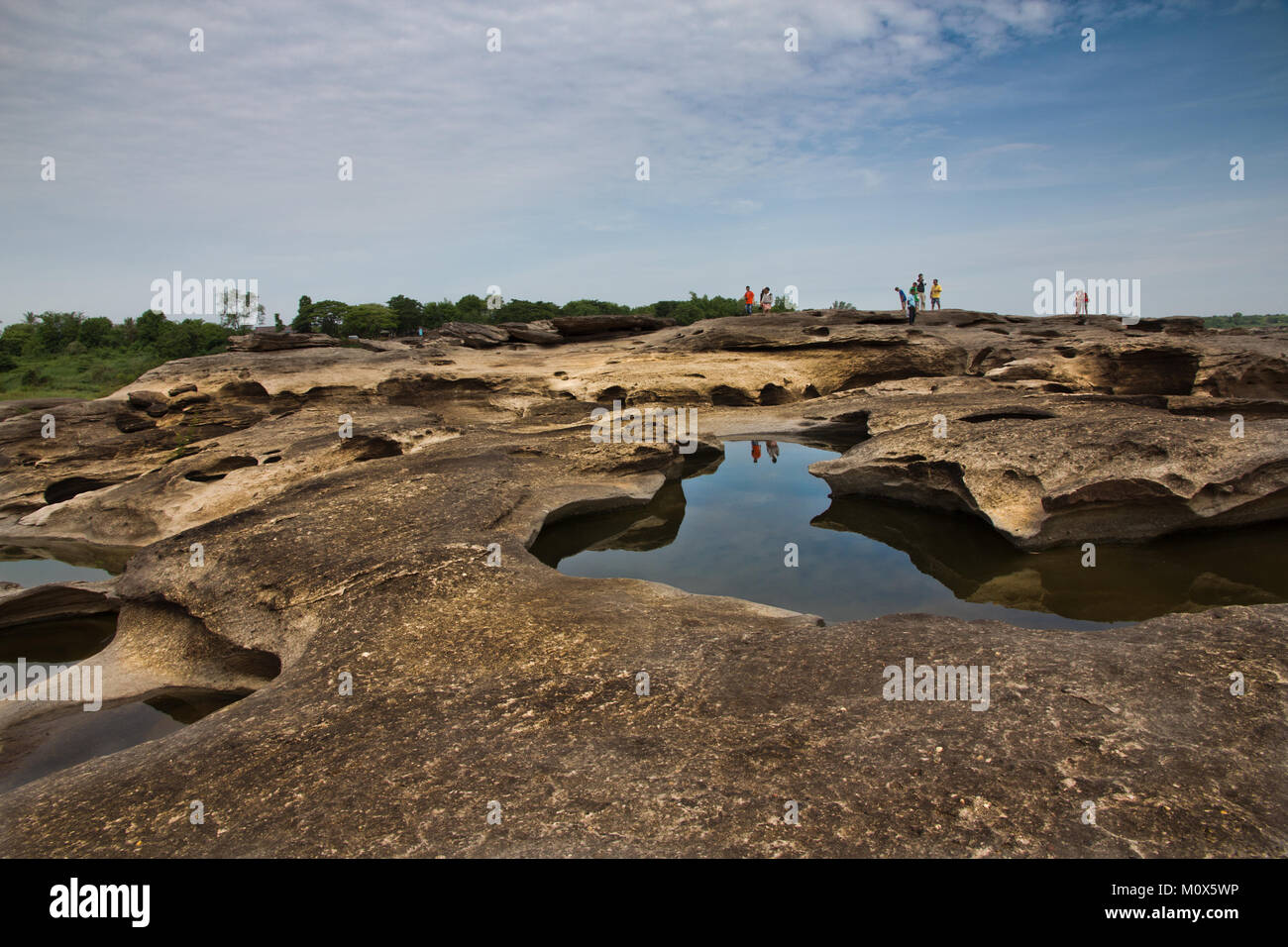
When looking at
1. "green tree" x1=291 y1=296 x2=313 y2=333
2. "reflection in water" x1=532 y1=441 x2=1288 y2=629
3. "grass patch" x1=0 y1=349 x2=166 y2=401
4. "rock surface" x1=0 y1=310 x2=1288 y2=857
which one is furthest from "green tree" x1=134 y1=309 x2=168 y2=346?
"reflection in water" x1=532 y1=441 x2=1288 y2=629

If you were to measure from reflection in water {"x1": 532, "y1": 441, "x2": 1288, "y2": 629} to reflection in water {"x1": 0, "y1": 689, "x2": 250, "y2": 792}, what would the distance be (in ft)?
16.1

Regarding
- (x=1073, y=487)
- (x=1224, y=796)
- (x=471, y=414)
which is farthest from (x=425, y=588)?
(x=471, y=414)

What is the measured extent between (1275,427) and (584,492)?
9.95 meters

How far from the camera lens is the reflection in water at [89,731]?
21.7ft

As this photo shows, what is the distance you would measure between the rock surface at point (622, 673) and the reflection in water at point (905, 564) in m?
0.30

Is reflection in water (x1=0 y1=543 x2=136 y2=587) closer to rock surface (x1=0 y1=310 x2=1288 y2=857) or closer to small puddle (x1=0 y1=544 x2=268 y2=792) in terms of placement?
rock surface (x1=0 y1=310 x2=1288 y2=857)

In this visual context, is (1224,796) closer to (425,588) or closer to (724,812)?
(724,812)

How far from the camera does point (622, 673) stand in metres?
5.61

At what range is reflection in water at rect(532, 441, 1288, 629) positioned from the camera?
9.08 m

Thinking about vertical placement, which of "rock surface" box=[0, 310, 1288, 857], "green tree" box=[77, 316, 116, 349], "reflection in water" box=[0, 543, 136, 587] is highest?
"green tree" box=[77, 316, 116, 349]

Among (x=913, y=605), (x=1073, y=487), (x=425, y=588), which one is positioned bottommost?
(x=913, y=605)

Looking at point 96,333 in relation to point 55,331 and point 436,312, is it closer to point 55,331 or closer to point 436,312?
point 55,331
